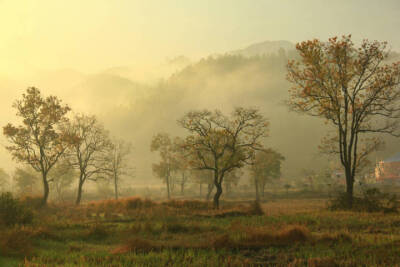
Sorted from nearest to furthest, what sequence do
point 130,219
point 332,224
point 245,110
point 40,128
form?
1. point 332,224
2. point 130,219
3. point 245,110
4. point 40,128

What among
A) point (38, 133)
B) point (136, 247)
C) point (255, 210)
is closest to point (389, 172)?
point (255, 210)

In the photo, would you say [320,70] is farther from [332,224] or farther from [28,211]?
[28,211]

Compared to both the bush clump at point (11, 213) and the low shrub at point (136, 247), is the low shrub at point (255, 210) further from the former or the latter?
the bush clump at point (11, 213)

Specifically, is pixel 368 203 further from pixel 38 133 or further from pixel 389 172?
pixel 389 172

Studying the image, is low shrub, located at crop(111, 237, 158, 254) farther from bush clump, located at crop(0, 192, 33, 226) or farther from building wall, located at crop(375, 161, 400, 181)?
building wall, located at crop(375, 161, 400, 181)

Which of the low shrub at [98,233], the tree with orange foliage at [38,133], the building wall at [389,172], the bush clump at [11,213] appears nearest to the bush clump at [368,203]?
the low shrub at [98,233]

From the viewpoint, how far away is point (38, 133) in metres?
36.4

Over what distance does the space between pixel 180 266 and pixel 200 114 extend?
1050 inches

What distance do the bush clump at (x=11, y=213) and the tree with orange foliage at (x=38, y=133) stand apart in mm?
18454

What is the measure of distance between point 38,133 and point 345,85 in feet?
118

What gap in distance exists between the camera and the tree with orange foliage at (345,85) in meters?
23.5

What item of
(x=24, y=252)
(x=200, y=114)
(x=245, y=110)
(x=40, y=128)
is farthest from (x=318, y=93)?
(x=40, y=128)

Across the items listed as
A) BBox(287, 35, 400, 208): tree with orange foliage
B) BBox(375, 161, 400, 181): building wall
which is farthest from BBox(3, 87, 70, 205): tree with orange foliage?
BBox(375, 161, 400, 181): building wall

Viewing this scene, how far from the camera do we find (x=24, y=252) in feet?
32.4
